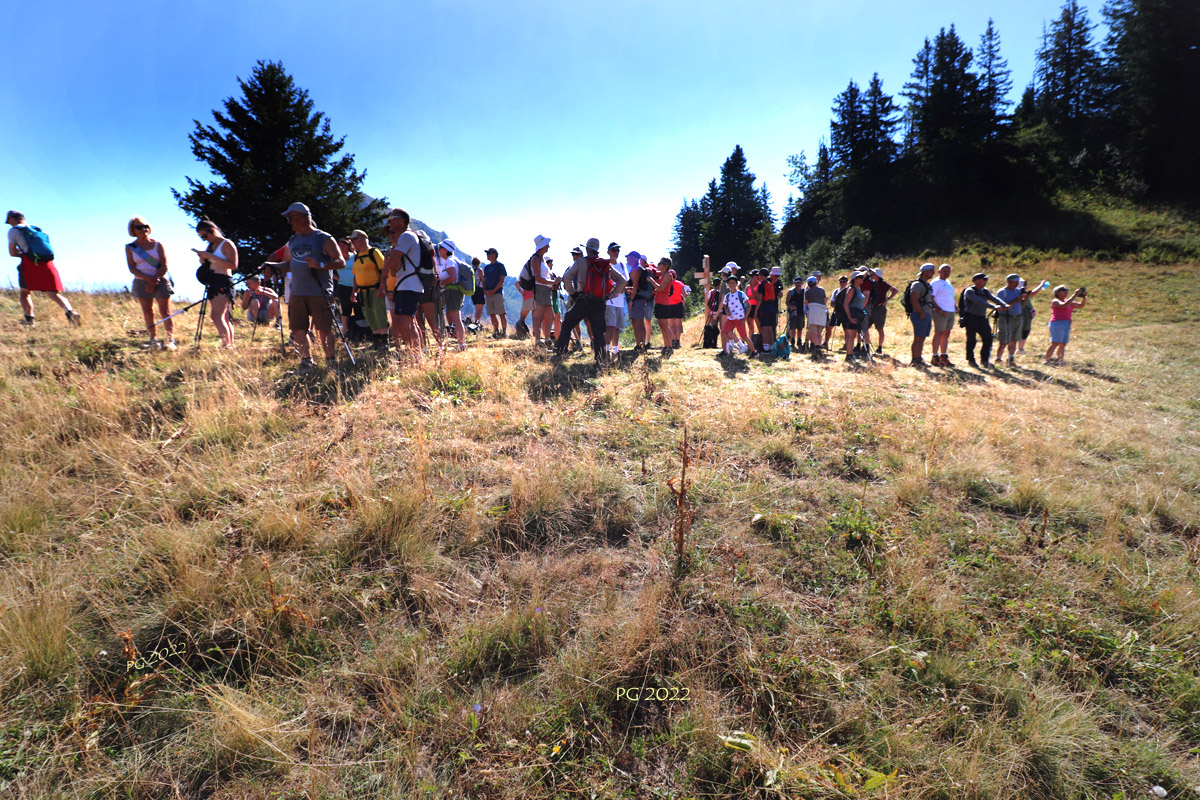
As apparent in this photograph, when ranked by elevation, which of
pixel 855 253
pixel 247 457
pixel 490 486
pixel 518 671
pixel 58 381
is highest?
pixel 855 253

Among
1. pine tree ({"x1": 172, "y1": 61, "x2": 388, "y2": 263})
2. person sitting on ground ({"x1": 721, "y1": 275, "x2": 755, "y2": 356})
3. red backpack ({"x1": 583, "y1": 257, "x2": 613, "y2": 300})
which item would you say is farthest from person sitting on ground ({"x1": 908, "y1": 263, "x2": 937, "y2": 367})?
pine tree ({"x1": 172, "y1": 61, "x2": 388, "y2": 263})

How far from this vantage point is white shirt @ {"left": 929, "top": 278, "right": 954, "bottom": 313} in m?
10.8

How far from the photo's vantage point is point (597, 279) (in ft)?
26.7

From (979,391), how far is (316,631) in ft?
34.2

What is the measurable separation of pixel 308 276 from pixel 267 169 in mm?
23913

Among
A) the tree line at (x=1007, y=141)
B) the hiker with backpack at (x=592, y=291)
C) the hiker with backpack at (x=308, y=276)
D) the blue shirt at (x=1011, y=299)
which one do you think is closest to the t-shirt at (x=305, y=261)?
the hiker with backpack at (x=308, y=276)

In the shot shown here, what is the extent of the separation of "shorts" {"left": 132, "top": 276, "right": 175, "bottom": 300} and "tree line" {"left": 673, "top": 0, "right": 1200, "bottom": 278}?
156ft

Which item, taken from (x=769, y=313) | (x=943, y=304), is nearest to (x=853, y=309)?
(x=943, y=304)

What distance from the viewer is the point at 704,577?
307 cm

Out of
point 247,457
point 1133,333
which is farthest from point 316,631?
point 1133,333

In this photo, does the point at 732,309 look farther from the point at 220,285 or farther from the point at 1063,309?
the point at 220,285

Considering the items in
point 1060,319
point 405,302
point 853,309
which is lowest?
point 1060,319

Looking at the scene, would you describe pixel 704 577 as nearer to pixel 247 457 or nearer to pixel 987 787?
pixel 987 787

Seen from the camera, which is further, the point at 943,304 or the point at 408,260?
the point at 943,304
